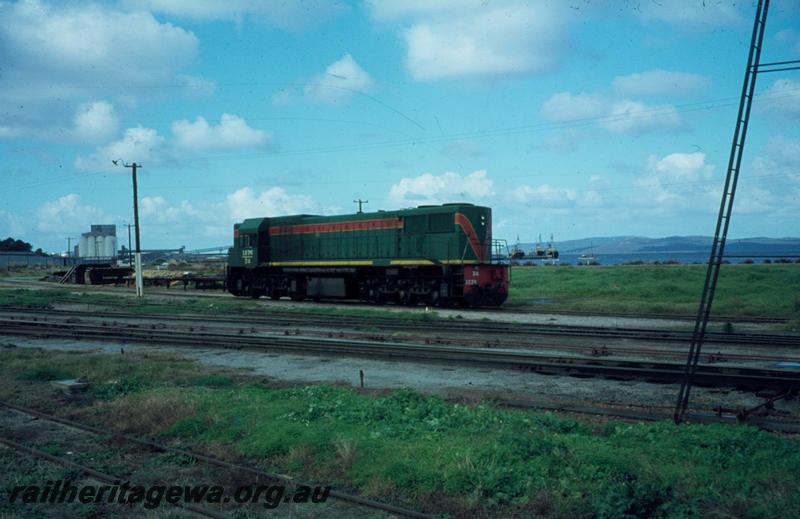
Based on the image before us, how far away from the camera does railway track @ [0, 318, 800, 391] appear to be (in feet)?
33.5

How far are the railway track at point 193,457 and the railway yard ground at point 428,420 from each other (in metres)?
0.03

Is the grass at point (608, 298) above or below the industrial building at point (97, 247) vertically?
below

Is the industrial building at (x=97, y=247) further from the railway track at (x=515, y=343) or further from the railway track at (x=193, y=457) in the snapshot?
the railway track at (x=193, y=457)

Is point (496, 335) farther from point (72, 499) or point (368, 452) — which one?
point (72, 499)

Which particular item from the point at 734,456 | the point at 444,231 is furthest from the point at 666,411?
the point at 444,231

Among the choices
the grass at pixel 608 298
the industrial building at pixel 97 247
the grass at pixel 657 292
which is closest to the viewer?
the grass at pixel 608 298

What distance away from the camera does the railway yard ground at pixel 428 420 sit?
581 centimetres

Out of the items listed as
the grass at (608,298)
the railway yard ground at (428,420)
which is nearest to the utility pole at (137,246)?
the grass at (608,298)

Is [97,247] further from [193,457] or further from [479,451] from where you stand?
[479,451]

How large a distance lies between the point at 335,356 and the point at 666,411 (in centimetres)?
752

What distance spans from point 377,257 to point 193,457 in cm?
2156

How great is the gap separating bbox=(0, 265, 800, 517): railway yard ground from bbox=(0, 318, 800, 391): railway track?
0.05 meters

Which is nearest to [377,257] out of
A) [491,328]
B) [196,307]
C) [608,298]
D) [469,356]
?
[196,307]

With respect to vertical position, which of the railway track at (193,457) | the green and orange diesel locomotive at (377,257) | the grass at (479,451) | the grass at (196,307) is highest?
the green and orange diesel locomotive at (377,257)
